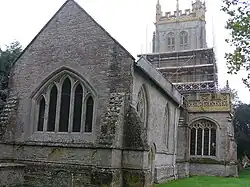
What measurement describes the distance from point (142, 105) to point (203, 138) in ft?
42.6

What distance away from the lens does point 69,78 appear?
15984mm

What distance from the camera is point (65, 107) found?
15867 millimetres

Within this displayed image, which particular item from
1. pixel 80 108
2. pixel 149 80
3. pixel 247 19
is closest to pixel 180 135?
pixel 149 80

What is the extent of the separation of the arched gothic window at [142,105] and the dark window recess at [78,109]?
3.11 metres

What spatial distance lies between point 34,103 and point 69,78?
7.10 ft

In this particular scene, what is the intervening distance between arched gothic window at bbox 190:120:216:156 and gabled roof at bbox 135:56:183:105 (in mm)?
4500

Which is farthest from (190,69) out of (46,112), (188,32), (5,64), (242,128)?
(46,112)

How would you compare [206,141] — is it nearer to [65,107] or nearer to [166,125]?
[166,125]

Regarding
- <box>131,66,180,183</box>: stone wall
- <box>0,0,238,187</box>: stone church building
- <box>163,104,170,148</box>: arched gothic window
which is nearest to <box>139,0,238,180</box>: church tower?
<box>131,66,180,183</box>: stone wall

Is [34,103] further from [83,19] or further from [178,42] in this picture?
[178,42]

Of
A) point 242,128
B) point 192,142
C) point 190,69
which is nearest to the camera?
point 192,142

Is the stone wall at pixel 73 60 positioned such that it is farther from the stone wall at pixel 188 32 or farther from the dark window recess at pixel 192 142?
the stone wall at pixel 188 32

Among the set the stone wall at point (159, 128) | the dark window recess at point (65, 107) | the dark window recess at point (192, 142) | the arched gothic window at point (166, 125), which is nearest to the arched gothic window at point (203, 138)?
the dark window recess at point (192, 142)

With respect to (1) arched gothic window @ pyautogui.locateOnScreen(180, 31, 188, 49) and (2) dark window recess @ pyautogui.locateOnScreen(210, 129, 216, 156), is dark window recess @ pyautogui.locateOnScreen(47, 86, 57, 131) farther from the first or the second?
(1) arched gothic window @ pyautogui.locateOnScreen(180, 31, 188, 49)
